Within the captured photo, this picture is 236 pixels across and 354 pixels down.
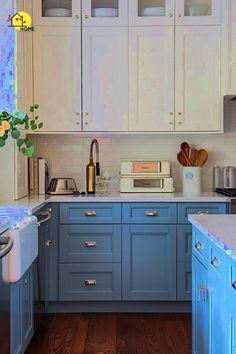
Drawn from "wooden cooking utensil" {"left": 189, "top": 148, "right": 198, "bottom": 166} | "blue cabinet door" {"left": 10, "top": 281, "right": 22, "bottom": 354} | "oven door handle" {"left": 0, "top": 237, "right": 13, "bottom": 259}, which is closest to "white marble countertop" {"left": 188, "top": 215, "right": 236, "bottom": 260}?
"oven door handle" {"left": 0, "top": 237, "right": 13, "bottom": 259}

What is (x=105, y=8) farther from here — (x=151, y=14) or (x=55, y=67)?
(x=55, y=67)

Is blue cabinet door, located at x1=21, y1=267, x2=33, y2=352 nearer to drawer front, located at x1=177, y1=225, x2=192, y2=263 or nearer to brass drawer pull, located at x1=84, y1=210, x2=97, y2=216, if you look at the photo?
brass drawer pull, located at x1=84, y1=210, x2=97, y2=216

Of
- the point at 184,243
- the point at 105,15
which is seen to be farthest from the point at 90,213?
the point at 105,15

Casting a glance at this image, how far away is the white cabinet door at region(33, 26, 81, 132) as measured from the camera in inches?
152

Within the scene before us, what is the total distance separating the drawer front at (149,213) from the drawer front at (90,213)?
0.07 m

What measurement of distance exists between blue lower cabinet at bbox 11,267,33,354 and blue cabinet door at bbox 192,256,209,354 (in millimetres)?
888

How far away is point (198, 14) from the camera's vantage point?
12.7ft

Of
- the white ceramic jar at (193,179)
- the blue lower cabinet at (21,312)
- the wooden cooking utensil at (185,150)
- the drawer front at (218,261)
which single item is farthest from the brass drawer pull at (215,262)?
the wooden cooking utensil at (185,150)

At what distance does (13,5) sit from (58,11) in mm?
547

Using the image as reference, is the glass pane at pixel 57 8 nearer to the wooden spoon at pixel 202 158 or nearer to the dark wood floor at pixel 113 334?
the wooden spoon at pixel 202 158

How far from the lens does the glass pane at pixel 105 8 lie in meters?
3.88

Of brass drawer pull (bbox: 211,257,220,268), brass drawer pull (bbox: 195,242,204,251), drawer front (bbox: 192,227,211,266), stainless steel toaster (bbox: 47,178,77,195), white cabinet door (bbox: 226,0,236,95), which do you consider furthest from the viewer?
stainless steel toaster (bbox: 47,178,77,195)

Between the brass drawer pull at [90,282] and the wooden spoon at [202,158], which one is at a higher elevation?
the wooden spoon at [202,158]

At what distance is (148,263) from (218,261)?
1.83 m
